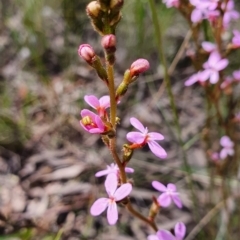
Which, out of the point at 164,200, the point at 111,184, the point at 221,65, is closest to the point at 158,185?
the point at 164,200

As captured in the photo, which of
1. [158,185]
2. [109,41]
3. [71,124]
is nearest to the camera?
[109,41]

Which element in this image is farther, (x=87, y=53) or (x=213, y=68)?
(x=213, y=68)

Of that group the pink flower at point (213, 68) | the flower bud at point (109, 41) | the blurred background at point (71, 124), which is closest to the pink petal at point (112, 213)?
the flower bud at point (109, 41)

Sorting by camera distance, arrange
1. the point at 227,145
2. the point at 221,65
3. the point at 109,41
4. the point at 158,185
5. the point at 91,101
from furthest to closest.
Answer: the point at 227,145, the point at 221,65, the point at 158,185, the point at 91,101, the point at 109,41

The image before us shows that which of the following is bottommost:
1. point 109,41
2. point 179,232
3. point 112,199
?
point 179,232

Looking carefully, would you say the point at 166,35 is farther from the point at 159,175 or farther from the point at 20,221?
the point at 20,221

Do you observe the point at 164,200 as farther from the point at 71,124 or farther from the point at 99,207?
the point at 71,124

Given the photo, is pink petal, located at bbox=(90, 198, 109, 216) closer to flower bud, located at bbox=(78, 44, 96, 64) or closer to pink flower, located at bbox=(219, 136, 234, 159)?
flower bud, located at bbox=(78, 44, 96, 64)
